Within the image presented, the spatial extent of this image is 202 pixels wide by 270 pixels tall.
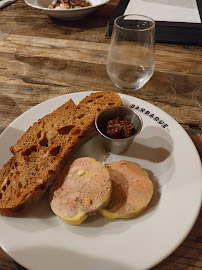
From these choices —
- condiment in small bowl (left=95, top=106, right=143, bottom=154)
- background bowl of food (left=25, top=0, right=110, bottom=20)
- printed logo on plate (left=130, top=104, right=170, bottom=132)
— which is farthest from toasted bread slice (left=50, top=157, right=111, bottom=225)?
background bowl of food (left=25, top=0, right=110, bottom=20)

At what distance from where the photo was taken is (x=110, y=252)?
1.05m

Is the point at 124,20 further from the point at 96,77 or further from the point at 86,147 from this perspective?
the point at 86,147

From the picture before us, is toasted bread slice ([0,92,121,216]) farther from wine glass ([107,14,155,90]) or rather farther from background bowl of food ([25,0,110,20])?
background bowl of food ([25,0,110,20])

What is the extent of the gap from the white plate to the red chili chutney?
187 millimetres

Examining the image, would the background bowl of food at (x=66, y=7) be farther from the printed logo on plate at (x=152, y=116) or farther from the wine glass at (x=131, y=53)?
the printed logo on plate at (x=152, y=116)

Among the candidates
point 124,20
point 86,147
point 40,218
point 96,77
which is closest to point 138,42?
point 124,20

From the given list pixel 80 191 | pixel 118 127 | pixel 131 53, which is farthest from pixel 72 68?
pixel 80 191

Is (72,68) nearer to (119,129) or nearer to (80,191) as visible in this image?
(119,129)

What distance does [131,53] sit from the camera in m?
1.94

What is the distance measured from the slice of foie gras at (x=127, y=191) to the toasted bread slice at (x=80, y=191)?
64 mm

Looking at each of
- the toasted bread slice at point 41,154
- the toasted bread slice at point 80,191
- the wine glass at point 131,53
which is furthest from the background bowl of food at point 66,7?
the toasted bread slice at point 80,191

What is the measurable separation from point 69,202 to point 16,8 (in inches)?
119

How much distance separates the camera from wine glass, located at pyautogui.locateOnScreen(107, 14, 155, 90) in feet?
5.71

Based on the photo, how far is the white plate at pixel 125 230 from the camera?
3.34 feet
